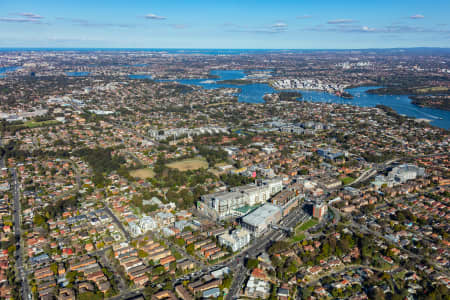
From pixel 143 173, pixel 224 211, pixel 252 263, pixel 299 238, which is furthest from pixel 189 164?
pixel 252 263

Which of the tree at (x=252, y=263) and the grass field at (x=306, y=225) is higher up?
the tree at (x=252, y=263)

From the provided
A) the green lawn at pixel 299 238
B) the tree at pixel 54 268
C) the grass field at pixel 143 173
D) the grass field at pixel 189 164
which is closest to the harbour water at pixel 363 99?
the grass field at pixel 189 164

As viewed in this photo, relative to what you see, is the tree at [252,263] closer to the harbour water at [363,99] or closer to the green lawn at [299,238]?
the green lawn at [299,238]

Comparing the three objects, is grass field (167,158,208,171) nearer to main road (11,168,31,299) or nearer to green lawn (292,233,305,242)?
main road (11,168,31,299)

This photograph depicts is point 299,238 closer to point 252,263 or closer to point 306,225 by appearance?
point 306,225

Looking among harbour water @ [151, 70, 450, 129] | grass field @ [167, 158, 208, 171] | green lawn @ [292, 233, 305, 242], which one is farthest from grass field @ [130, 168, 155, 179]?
harbour water @ [151, 70, 450, 129]

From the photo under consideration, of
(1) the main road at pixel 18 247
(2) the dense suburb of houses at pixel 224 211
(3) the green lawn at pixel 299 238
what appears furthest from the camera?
(3) the green lawn at pixel 299 238

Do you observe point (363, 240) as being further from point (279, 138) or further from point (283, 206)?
point (279, 138)
